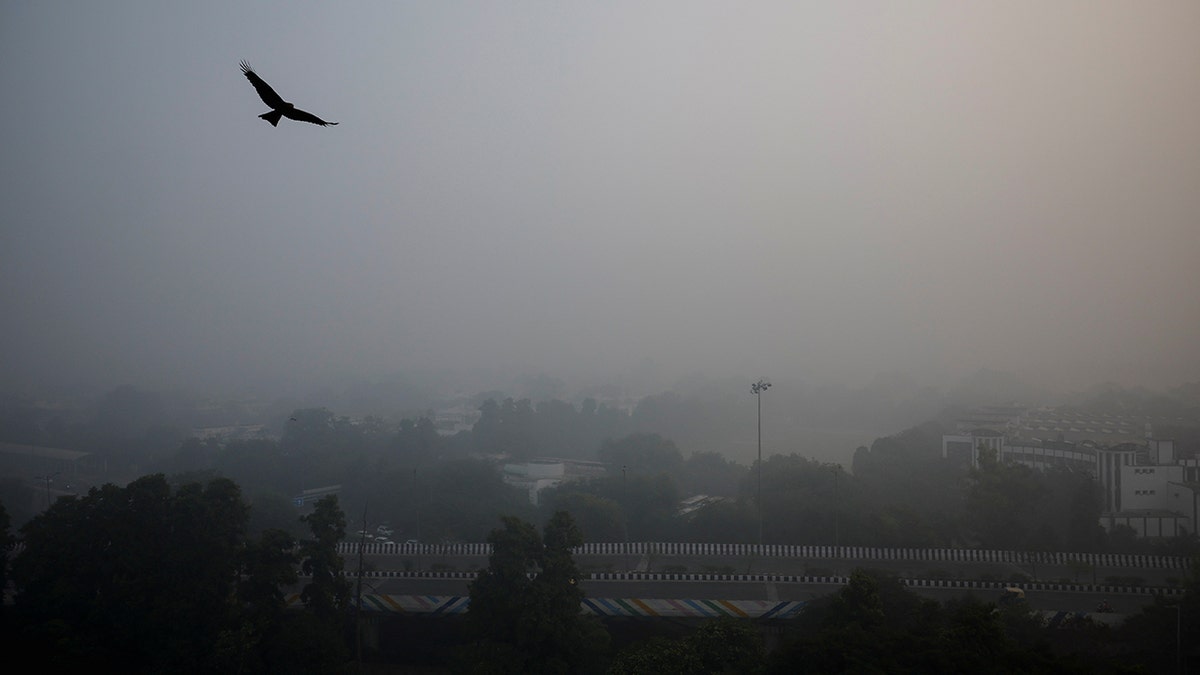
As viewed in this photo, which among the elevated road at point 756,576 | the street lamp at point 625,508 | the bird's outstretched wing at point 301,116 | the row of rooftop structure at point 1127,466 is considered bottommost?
the elevated road at point 756,576

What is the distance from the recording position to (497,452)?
41.1 meters

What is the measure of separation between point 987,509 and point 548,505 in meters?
12.4

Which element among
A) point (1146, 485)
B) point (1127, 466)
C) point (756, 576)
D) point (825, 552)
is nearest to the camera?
point (756, 576)

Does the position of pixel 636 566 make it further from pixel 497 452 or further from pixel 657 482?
pixel 497 452

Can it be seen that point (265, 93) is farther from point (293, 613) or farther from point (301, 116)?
point (293, 613)

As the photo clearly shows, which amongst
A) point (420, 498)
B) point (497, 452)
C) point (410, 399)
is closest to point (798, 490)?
point (420, 498)

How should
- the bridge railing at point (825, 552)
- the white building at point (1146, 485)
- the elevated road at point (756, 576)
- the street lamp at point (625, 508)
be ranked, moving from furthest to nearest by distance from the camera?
the street lamp at point (625, 508) → the white building at point (1146, 485) → the bridge railing at point (825, 552) → the elevated road at point (756, 576)

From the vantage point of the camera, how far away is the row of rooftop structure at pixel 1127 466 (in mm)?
20844

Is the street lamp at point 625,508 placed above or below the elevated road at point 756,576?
above

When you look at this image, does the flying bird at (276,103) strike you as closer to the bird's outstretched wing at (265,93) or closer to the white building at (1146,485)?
the bird's outstretched wing at (265,93)

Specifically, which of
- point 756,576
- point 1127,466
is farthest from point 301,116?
point 1127,466

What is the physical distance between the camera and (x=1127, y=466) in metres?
21.6

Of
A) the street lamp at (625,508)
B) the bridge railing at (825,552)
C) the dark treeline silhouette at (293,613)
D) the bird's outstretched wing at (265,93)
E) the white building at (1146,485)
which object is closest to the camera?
the bird's outstretched wing at (265,93)

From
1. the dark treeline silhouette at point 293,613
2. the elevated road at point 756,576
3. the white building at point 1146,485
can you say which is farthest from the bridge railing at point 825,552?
the dark treeline silhouette at point 293,613
